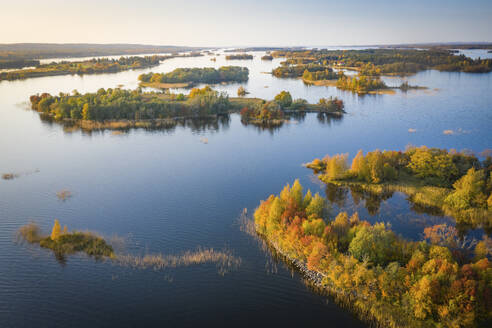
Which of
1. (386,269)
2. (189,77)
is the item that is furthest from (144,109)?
(189,77)

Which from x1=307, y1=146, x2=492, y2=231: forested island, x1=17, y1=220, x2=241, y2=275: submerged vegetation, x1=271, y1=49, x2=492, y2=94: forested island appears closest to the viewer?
x1=17, y1=220, x2=241, y2=275: submerged vegetation

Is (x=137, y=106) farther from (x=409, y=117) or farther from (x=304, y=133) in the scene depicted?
(x=409, y=117)

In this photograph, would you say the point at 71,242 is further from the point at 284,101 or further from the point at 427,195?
the point at 284,101

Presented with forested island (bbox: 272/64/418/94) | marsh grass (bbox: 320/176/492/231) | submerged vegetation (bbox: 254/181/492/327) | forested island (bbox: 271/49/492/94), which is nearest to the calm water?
marsh grass (bbox: 320/176/492/231)

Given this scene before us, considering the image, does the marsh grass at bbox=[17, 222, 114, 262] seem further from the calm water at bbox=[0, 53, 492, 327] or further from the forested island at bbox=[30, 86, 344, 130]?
the forested island at bbox=[30, 86, 344, 130]

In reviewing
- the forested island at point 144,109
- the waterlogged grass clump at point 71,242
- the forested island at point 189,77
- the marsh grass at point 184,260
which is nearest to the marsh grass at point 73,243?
the waterlogged grass clump at point 71,242

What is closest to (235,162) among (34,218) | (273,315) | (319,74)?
(34,218)
